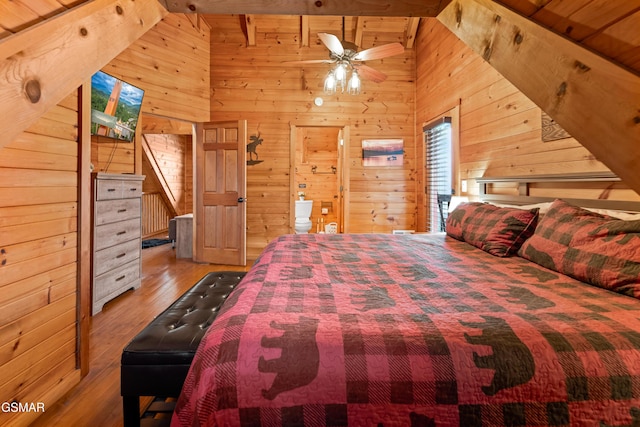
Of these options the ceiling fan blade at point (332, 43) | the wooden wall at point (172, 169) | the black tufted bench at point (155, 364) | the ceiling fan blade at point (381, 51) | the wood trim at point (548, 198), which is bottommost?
the black tufted bench at point (155, 364)

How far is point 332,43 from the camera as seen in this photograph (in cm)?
283

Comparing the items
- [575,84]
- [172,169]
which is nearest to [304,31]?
[172,169]

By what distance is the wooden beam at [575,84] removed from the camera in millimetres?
733

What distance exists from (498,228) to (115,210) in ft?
10.5

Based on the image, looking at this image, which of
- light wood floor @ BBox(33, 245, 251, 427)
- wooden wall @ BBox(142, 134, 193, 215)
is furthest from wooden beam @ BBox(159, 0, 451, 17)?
wooden wall @ BBox(142, 134, 193, 215)

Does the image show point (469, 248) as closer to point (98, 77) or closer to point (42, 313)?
point (42, 313)

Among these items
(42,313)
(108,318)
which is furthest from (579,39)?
(108,318)

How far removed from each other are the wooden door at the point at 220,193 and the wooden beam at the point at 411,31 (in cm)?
279

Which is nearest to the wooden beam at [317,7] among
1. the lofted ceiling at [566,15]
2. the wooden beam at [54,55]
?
Answer: the lofted ceiling at [566,15]

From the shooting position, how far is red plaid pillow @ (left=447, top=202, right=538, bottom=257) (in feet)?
5.86

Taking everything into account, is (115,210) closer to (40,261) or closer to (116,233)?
(116,233)

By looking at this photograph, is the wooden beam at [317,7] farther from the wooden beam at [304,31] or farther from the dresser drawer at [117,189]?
the wooden beam at [304,31]

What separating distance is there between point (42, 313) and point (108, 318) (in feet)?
4.12

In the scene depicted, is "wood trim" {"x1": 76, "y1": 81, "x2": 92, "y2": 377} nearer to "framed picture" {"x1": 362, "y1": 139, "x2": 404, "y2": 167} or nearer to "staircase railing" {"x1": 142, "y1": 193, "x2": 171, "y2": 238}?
"framed picture" {"x1": 362, "y1": 139, "x2": 404, "y2": 167}
